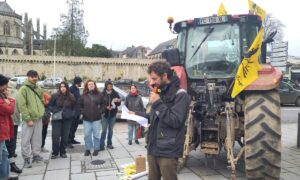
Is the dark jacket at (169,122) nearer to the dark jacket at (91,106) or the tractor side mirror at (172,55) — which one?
the tractor side mirror at (172,55)

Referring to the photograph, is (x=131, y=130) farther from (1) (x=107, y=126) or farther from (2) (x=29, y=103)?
(2) (x=29, y=103)

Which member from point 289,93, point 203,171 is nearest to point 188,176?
point 203,171

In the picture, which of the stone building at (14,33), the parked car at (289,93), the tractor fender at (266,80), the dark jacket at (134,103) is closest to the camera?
the tractor fender at (266,80)

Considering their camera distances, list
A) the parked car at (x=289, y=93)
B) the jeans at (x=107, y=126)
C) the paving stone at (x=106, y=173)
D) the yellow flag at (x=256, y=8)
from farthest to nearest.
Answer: the parked car at (x=289, y=93) → the jeans at (x=107, y=126) → the paving stone at (x=106, y=173) → the yellow flag at (x=256, y=8)

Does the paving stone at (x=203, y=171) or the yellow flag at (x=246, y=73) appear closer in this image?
the yellow flag at (x=246, y=73)

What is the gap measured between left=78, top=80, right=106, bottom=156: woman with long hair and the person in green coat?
95 cm

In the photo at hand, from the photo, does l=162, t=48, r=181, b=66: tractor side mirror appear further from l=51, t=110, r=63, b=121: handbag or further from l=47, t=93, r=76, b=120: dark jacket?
l=51, t=110, r=63, b=121: handbag

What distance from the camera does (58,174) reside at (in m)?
5.68

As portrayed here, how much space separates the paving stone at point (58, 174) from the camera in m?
5.48

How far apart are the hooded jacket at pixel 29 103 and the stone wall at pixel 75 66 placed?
45.3m

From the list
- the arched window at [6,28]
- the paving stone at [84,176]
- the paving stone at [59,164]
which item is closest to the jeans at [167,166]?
the paving stone at [84,176]

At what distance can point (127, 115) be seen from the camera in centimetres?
452

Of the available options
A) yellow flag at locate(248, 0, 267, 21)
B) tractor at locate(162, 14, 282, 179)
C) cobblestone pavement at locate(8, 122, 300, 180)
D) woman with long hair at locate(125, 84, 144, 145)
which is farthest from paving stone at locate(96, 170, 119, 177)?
yellow flag at locate(248, 0, 267, 21)

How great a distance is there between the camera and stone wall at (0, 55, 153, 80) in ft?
174
